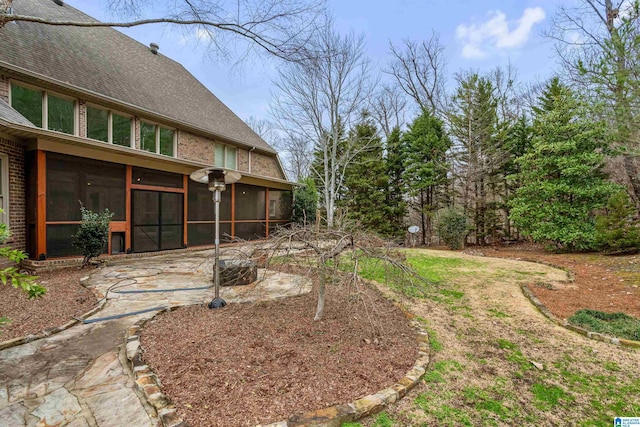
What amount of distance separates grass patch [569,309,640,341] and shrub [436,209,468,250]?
891 centimetres

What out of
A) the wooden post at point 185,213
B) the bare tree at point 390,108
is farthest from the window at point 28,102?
the bare tree at point 390,108

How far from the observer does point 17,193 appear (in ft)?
22.0

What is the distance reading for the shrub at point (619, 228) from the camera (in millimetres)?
9320

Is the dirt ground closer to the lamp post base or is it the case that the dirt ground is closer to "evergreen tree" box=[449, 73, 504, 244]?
the lamp post base

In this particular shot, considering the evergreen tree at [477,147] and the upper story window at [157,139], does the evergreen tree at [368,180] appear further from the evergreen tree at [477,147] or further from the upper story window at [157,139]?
the upper story window at [157,139]

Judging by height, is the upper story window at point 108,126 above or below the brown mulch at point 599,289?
above

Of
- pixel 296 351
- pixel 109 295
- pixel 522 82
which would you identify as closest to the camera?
pixel 296 351

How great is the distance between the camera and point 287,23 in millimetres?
5617

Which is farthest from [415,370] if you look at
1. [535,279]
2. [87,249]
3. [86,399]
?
[87,249]

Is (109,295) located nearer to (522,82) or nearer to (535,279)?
(535,279)

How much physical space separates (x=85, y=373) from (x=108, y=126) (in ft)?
28.3

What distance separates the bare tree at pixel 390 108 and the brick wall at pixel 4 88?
1785cm

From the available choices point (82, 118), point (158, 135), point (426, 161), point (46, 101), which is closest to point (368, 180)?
point (426, 161)

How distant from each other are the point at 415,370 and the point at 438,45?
21937 millimetres
